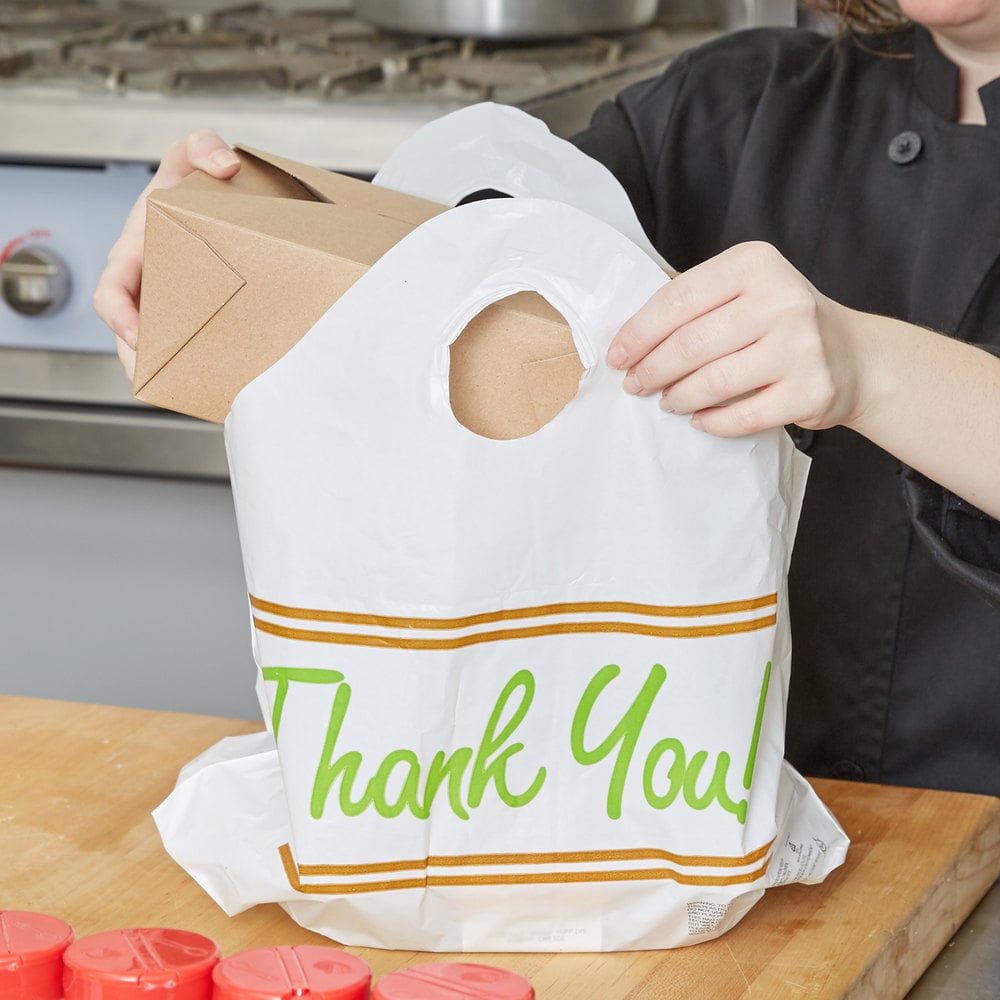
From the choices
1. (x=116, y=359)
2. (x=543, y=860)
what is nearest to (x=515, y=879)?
(x=543, y=860)

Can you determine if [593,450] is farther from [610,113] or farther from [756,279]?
[610,113]

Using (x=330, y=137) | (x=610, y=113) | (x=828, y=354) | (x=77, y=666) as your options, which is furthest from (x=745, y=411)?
(x=77, y=666)

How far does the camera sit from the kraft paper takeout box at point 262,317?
0.57 metres

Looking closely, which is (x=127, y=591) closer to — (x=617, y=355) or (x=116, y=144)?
(x=116, y=144)

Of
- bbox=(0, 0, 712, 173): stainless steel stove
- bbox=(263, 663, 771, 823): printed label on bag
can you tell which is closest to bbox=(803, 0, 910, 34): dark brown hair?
bbox=(0, 0, 712, 173): stainless steel stove

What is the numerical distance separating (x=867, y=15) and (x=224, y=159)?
480mm

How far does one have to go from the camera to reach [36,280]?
129 cm

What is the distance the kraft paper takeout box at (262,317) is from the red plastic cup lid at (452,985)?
0.65 feet

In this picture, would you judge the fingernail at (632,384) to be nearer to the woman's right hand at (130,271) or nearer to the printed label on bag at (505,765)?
the printed label on bag at (505,765)

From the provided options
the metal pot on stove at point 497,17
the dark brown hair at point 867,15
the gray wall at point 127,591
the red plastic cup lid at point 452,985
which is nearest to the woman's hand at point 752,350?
the red plastic cup lid at point 452,985

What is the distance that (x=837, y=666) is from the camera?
92cm

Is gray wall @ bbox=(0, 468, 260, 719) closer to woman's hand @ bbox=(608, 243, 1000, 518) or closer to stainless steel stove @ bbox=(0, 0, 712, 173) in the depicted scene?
stainless steel stove @ bbox=(0, 0, 712, 173)

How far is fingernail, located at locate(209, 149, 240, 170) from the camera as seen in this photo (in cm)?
68

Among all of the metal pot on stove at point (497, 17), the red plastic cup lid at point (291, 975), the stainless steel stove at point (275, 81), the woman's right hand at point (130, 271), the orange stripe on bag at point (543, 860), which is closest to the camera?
the red plastic cup lid at point (291, 975)
